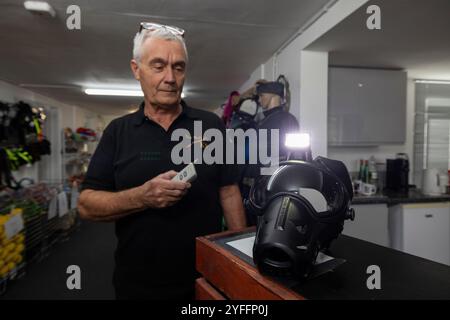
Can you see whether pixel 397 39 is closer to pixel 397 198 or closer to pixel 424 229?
pixel 397 198

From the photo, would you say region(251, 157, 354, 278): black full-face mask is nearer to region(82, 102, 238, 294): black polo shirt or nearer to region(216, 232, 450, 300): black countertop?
region(216, 232, 450, 300): black countertop

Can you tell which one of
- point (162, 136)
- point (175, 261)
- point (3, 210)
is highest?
point (162, 136)

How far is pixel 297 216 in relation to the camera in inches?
15.8

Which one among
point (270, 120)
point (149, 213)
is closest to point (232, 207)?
point (149, 213)

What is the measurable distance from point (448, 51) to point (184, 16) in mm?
2071

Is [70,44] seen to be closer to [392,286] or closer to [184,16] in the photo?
[184,16]

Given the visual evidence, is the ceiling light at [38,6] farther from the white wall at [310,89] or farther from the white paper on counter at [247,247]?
the white paper on counter at [247,247]

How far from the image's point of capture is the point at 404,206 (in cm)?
210

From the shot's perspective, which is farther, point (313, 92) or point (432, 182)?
point (432, 182)

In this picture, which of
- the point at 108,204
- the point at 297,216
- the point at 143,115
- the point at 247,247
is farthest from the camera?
the point at 143,115

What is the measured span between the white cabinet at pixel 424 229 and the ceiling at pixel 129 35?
5.82 feet

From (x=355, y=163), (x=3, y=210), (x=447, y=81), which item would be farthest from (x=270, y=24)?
(x=3, y=210)

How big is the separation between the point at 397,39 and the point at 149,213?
1.97m

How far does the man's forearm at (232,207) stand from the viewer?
931 mm
